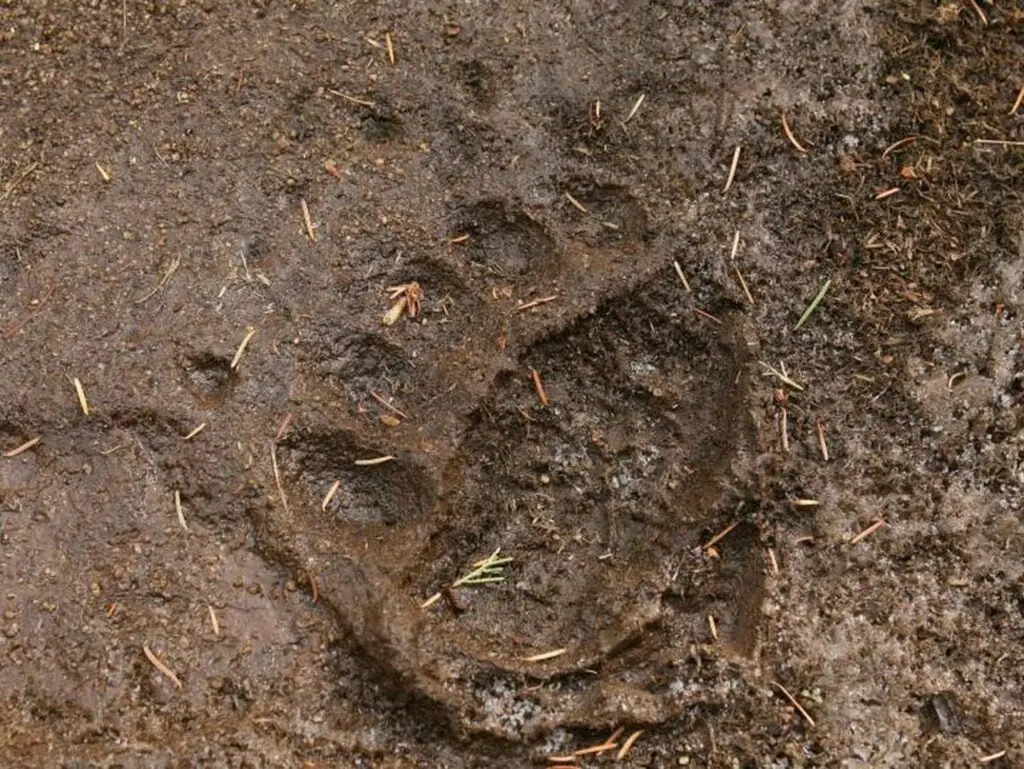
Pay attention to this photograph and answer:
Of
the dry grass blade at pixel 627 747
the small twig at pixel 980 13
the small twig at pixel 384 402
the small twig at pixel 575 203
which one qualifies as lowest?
the dry grass blade at pixel 627 747

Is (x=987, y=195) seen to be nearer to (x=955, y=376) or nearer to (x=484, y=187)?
(x=955, y=376)

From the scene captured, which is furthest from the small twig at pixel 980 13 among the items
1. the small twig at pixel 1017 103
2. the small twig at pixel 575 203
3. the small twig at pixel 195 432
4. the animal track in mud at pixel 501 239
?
the small twig at pixel 195 432

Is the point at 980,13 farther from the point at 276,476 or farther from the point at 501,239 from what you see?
the point at 276,476

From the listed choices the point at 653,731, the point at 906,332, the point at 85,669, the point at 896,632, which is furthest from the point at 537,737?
Result: the point at 906,332

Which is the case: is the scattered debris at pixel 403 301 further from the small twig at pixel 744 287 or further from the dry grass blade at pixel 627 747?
the dry grass blade at pixel 627 747

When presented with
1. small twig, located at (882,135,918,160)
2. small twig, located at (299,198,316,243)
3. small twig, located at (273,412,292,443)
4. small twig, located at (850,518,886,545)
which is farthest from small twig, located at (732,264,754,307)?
small twig, located at (273,412,292,443)

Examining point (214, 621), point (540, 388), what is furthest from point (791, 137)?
point (214, 621)

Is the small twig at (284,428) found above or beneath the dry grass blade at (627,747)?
above
